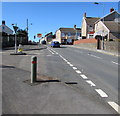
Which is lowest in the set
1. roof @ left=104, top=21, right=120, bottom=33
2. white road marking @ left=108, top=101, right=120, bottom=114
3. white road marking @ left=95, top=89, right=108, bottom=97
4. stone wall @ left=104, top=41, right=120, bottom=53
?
white road marking @ left=108, top=101, right=120, bottom=114

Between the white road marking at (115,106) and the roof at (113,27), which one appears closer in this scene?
the white road marking at (115,106)

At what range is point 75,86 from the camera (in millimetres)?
7129

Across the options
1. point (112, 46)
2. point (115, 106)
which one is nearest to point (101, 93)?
point (115, 106)

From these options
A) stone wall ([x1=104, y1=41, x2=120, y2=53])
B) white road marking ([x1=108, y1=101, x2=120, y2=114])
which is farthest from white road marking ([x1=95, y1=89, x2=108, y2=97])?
stone wall ([x1=104, y1=41, x2=120, y2=53])

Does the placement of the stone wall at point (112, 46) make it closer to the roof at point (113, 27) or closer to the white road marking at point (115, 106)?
the roof at point (113, 27)

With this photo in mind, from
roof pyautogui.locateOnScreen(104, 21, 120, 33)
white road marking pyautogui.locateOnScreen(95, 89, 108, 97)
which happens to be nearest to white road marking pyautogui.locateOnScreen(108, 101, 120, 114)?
white road marking pyautogui.locateOnScreen(95, 89, 108, 97)

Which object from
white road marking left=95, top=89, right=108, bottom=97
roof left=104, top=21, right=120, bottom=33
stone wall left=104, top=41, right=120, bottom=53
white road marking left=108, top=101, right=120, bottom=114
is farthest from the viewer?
roof left=104, top=21, right=120, bottom=33

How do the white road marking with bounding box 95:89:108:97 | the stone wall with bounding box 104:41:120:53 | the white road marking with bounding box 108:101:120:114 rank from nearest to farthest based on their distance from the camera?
the white road marking with bounding box 108:101:120:114, the white road marking with bounding box 95:89:108:97, the stone wall with bounding box 104:41:120:53

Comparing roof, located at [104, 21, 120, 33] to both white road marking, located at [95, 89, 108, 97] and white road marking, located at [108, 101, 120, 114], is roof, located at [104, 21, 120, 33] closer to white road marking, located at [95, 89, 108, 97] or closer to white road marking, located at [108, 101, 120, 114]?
white road marking, located at [95, 89, 108, 97]

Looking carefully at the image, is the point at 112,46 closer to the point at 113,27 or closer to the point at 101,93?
the point at 113,27

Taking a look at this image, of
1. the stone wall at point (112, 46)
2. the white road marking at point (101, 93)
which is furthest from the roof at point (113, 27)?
the white road marking at point (101, 93)

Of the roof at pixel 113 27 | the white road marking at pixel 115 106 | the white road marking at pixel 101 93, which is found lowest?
the white road marking at pixel 115 106

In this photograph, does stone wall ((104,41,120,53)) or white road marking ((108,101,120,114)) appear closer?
white road marking ((108,101,120,114))

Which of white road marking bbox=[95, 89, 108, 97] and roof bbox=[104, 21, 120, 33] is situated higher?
roof bbox=[104, 21, 120, 33]
